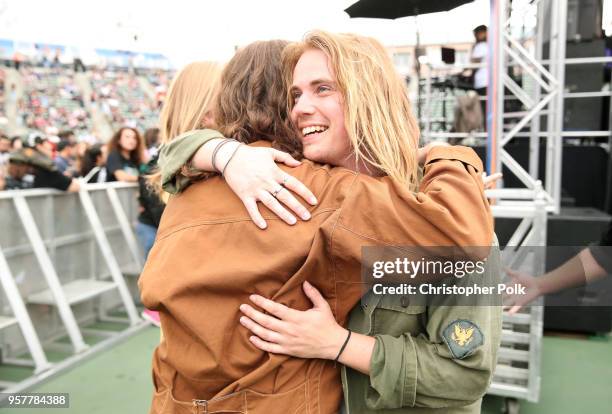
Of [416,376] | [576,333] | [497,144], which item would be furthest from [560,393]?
[416,376]

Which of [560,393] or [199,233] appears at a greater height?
[199,233]

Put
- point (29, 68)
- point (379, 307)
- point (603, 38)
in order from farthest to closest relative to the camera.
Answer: point (29, 68) < point (603, 38) < point (379, 307)

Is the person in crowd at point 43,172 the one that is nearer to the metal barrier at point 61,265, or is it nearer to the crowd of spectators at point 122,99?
the metal barrier at point 61,265

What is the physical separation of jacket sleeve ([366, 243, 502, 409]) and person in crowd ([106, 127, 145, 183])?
184 inches

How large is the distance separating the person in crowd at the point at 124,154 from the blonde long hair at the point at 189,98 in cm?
308

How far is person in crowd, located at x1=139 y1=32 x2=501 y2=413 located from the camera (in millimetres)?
942

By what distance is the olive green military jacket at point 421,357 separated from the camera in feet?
3.34

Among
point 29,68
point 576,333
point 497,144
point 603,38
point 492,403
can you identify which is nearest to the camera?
point 492,403

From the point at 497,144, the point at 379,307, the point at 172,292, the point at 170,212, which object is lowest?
the point at 497,144

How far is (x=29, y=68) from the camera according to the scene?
16.4m

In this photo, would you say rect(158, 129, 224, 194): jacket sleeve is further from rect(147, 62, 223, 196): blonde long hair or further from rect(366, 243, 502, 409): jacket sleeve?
rect(147, 62, 223, 196): blonde long hair

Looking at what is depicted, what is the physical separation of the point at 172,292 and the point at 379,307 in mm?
428

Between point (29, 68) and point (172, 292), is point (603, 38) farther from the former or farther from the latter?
point (29, 68)

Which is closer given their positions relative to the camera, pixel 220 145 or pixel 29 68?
pixel 220 145
